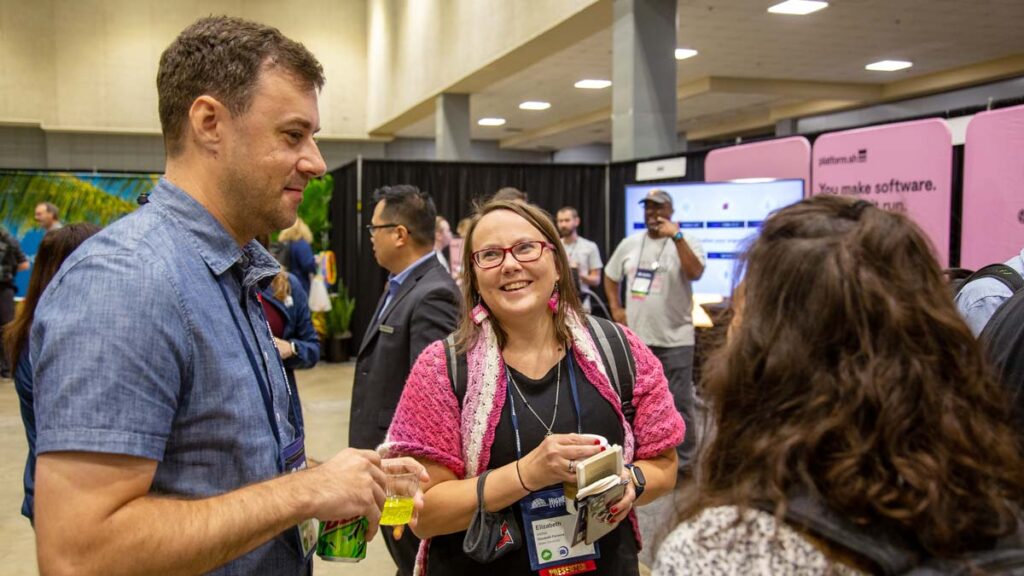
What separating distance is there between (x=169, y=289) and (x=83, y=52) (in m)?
16.0

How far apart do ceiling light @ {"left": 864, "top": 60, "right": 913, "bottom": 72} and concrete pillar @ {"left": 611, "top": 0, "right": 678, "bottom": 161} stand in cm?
553

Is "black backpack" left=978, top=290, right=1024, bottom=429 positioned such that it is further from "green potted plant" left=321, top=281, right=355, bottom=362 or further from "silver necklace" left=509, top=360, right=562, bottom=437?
"green potted plant" left=321, top=281, right=355, bottom=362

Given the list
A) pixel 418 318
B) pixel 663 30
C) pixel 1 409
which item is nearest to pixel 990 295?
pixel 418 318

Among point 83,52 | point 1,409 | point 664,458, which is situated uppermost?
point 83,52

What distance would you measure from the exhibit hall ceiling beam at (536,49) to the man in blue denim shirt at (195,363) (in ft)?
22.2

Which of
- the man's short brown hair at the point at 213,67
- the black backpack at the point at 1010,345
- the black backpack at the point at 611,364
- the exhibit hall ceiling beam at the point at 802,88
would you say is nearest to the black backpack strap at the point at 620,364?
the black backpack at the point at 611,364

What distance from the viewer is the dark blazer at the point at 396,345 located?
9.05 feet

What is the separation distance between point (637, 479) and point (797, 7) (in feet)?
25.7

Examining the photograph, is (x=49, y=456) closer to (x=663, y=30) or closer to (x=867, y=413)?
(x=867, y=413)

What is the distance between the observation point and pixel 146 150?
15.5 meters

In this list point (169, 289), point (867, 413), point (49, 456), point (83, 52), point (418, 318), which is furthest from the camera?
point (83, 52)

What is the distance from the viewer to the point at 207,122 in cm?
120

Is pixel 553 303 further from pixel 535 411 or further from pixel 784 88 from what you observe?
pixel 784 88

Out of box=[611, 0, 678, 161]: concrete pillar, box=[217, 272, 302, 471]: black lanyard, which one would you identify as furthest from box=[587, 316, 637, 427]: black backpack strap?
box=[611, 0, 678, 161]: concrete pillar
